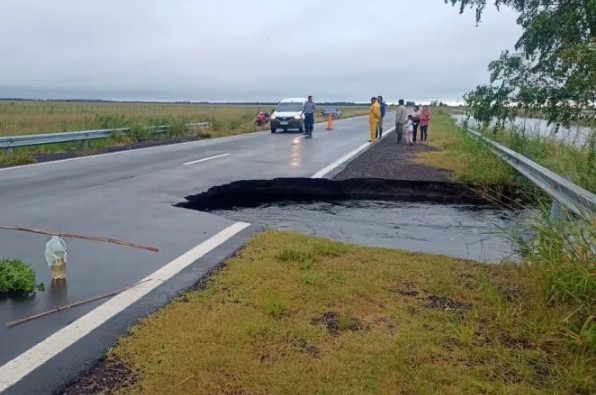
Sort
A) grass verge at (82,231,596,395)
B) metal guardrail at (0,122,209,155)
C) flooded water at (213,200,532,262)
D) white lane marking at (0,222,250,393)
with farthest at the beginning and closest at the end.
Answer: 1. metal guardrail at (0,122,209,155)
2. flooded water at (213,200,532,262)
3. white lane marking at (0,222,250,393)
4. grass verge at (82,231,596,395)

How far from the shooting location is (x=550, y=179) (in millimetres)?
6246

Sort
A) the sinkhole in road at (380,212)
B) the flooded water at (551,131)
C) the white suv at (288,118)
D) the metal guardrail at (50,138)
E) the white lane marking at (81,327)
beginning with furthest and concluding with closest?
the white suv at (288,118) → the metal guardrail at (50,138) → the flooded water at (551,131) → the sinkhole in road at (380,212) → the white lane marking at (81,327)

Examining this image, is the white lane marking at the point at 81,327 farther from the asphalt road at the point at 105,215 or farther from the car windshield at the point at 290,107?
the car windshield at the point at 290,107

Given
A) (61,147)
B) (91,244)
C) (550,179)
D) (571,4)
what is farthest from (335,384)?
(61,147)

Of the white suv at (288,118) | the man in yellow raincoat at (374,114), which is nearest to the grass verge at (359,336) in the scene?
the man in yellow raincoat at (374,114)

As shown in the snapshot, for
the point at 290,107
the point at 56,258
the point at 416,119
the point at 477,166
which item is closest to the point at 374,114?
the point at 416,119

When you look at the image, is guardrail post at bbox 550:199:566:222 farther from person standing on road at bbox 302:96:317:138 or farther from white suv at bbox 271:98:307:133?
white suv at bbox 271:98:307:133

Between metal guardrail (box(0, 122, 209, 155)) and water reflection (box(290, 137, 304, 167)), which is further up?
metal guardrail (box(0, 122, 209, 155))

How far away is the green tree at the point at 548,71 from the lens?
8.32m

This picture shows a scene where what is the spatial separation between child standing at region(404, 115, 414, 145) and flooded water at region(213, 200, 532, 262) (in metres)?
11.8

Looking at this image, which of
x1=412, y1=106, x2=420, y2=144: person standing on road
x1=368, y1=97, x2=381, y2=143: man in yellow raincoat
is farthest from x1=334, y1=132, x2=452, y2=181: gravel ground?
x1=412, y1=106, x2=420, y2=144: person standing on road

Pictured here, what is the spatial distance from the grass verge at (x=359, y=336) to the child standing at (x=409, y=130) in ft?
52.7

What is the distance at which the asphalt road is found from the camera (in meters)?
4.01

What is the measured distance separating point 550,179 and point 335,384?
465 cm
